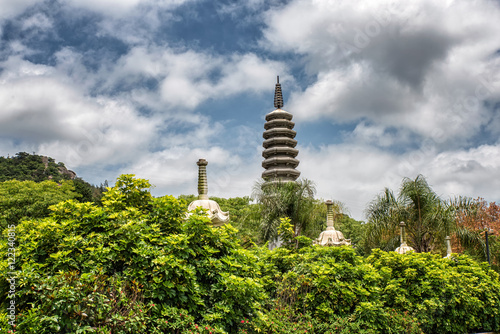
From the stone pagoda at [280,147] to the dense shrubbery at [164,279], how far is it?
38556 millimetres

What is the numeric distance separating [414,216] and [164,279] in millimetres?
16946

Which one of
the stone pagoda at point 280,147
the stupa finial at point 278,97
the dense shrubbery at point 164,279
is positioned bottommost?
the dense shrubbery at point 164,279

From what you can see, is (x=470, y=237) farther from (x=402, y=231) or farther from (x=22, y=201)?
(x=22, y=201)

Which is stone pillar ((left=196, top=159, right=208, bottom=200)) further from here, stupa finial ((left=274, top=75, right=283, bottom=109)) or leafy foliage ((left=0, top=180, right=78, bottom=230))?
stupa finial ((left=274, top=75, right=283, bottom=109))

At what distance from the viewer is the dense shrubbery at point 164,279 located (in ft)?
17.2

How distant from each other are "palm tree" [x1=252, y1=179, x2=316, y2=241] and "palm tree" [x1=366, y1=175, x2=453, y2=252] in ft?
10.9

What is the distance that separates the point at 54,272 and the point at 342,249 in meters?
5.46

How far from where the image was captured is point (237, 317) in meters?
6.21

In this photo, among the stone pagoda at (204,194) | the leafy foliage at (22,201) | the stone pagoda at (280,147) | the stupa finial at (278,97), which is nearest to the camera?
the stone pagoda at (204,194)

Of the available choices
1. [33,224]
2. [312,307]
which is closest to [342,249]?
[312,307]

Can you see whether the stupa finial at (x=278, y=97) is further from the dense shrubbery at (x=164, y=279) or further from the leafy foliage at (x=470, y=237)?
the dense shrubbery at (x=164, y=279)

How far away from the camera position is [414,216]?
2017 cm

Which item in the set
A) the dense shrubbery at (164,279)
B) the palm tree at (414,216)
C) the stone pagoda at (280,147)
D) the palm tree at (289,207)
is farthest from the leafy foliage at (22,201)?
the stone pagoda at (280,147)

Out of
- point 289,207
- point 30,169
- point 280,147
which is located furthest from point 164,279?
point 30,169
